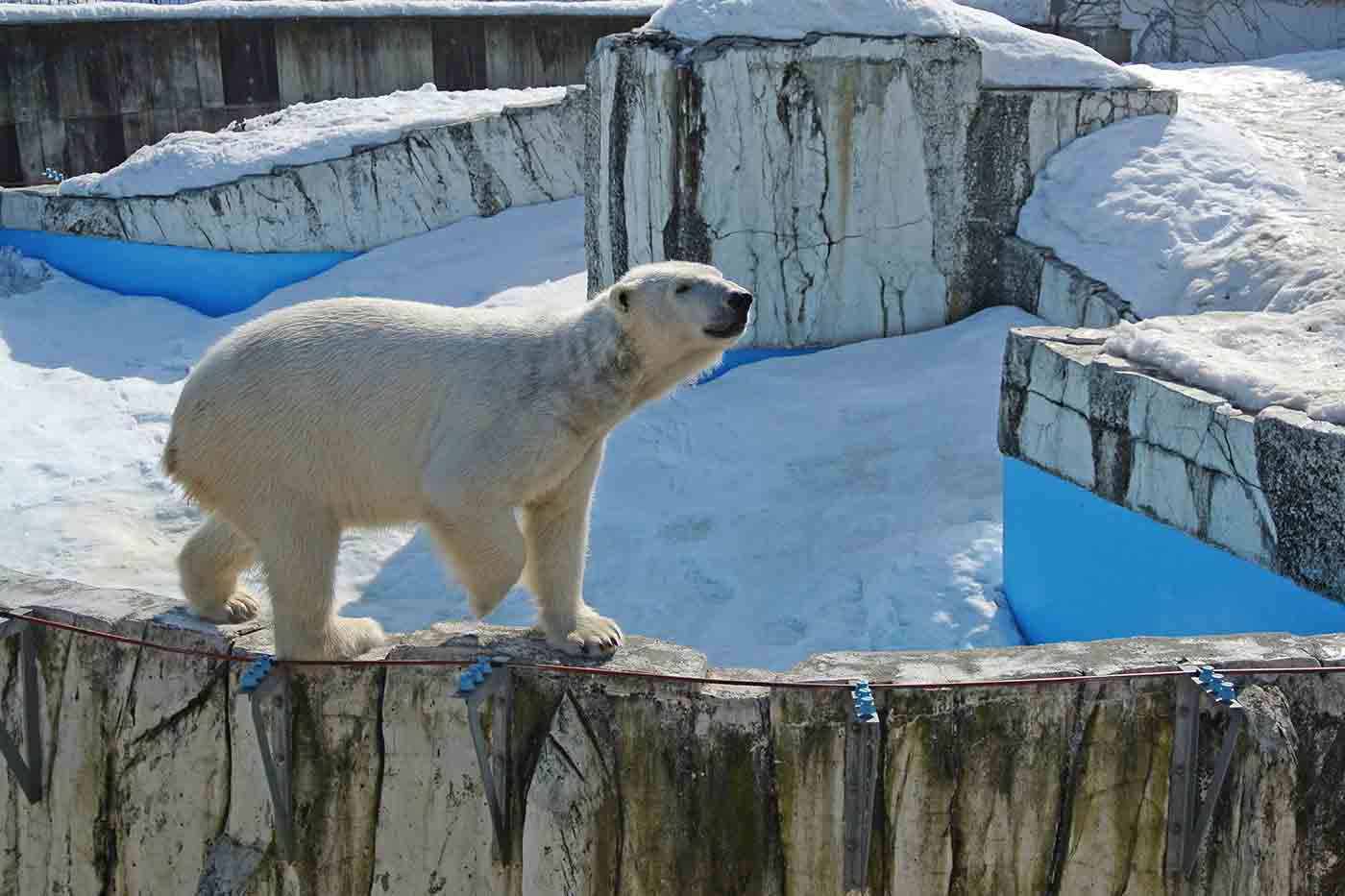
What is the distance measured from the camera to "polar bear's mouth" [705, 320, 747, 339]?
3.34m

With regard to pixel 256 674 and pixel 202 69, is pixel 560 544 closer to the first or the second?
pixel 256 674

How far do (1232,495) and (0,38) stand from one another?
12.7 metres

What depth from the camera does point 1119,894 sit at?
270 centimetres

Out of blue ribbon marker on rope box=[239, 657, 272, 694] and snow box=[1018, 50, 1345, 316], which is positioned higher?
snow box=[1018, 50, 1345, 316]

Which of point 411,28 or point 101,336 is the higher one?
point 411,28

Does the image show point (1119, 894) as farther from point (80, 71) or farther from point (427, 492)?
point (80, 71)

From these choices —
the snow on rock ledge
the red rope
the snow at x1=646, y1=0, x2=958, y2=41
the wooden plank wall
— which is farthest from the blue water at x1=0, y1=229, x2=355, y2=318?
the red rope

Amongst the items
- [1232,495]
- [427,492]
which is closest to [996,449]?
[1232,495]

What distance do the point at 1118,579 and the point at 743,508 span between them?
2.00m

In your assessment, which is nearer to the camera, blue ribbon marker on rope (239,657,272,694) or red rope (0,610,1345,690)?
red rope (0,610,1345,690)

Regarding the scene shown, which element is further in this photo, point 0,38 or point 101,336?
point 0,38

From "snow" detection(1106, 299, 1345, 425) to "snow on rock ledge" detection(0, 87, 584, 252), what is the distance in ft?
23.0

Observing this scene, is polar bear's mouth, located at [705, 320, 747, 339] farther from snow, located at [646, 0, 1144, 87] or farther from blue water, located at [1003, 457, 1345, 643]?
snow, located at [646, 0, 1144, 87]

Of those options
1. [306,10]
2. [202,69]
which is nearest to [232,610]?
[202,69]
